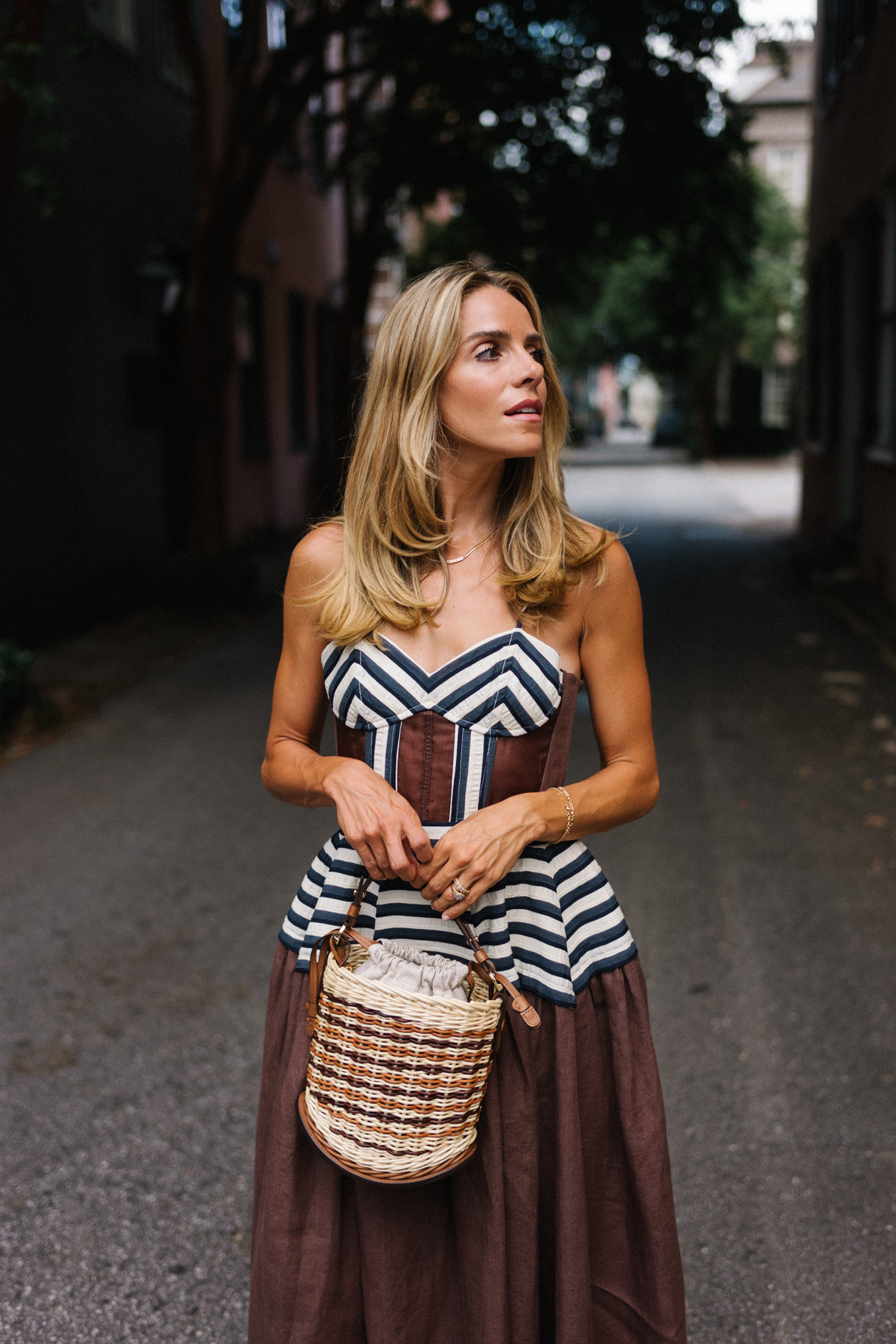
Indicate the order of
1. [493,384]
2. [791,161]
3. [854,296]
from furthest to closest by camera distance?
[791,161], [854,296], [493,384]

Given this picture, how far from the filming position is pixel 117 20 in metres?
12.4

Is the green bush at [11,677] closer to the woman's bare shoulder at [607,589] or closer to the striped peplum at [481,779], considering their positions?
the striped peplum at [481,779]

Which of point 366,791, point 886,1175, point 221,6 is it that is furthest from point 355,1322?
point 221,6

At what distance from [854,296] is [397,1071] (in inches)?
533

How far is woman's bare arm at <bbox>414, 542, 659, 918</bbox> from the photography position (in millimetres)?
1858

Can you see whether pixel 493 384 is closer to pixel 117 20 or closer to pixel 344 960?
pixel 344 960

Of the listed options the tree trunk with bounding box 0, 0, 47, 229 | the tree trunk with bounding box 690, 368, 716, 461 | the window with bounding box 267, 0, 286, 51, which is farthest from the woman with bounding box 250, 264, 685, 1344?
the tree trunk with bounding box 690, 368, 716, 461


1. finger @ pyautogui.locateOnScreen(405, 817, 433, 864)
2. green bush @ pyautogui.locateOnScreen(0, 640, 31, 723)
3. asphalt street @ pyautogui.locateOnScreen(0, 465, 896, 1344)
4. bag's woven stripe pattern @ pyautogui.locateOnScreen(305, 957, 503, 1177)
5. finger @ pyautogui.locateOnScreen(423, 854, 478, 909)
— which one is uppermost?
finger @ pyautogui.locateOnScreen(405, 817, 433, 864)

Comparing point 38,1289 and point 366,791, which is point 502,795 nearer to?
point 366,791

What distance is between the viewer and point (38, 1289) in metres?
2.71

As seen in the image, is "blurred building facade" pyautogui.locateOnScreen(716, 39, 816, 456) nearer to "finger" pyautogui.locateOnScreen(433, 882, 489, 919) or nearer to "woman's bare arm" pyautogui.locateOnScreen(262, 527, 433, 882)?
"woman's bare arm" pyautogui.locateOnScreen(262, 527, 433, 882)

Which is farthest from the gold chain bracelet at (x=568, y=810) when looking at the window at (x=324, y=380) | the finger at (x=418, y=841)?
the window at (x=324, y=380)

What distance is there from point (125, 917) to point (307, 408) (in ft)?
57.4

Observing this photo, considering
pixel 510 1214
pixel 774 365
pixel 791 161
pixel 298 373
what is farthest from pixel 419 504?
pixel 791 161
